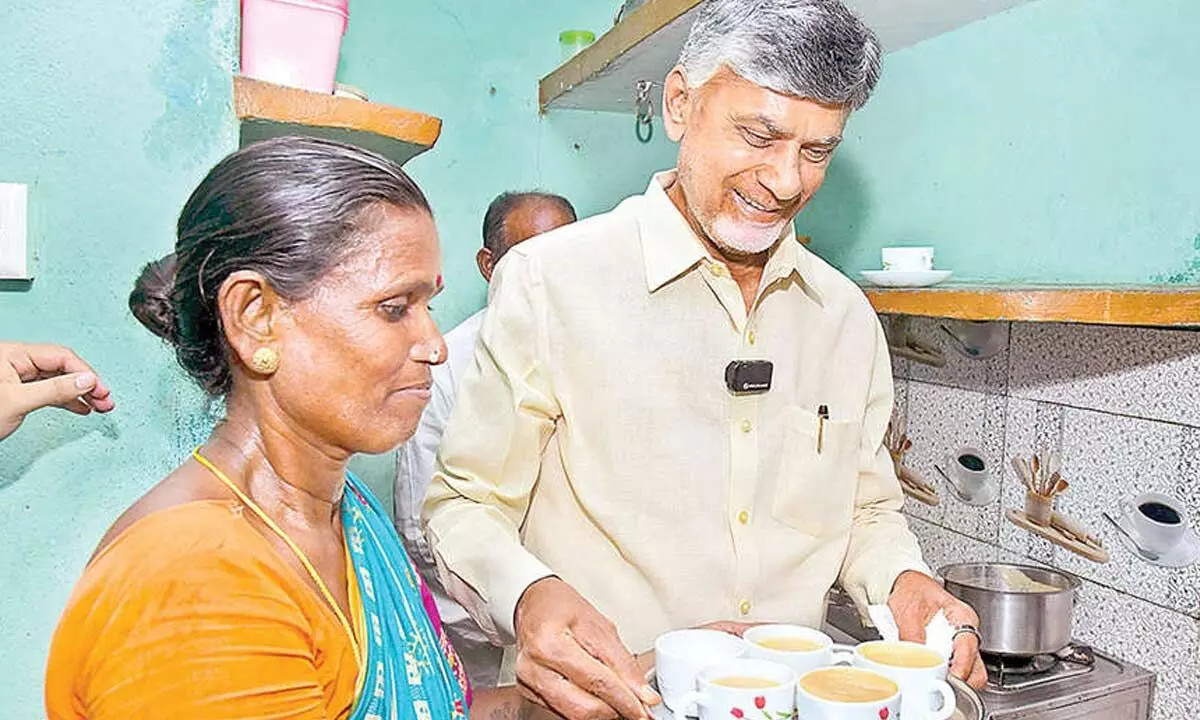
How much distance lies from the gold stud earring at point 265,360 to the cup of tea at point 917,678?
64cm

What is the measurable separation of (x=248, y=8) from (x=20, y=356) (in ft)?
1.73

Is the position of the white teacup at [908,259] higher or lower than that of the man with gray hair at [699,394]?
higher

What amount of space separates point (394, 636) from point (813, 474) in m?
0.66

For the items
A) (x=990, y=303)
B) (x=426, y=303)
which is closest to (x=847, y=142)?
(x=990, y=303)

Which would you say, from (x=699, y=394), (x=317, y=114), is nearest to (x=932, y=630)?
(x=699, y=394)

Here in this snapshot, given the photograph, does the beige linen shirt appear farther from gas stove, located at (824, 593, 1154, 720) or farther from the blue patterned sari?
gas stove, located at (824, 593, 1154, 720)

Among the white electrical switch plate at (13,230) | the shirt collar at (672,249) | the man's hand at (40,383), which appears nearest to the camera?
the man's hand at (40,383)

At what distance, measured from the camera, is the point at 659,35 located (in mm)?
1907

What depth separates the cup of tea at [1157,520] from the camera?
1.64m

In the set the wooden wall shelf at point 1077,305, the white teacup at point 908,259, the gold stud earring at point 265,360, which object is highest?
the white teacup at point 908,259

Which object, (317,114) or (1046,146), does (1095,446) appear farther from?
(317,114)

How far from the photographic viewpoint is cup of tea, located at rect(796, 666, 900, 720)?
2.92 ft

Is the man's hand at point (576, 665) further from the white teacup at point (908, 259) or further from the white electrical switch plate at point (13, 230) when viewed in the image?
the white teacup at point (908, 259)

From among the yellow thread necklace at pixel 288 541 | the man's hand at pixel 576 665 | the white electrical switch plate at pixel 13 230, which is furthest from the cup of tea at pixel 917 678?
the white electrical switch plate at pixel 13 230
